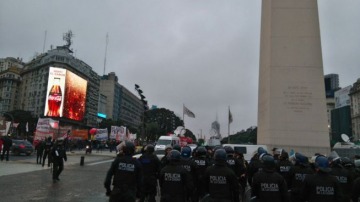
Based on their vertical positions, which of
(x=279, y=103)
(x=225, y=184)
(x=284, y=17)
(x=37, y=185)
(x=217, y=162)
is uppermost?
(x=284, y=17)

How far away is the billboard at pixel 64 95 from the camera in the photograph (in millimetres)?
58250

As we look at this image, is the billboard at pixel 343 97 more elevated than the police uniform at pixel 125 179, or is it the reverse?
the billboard at pixel 343 97

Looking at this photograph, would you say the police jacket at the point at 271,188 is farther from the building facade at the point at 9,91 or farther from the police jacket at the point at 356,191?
the building facade at the point at 9,91

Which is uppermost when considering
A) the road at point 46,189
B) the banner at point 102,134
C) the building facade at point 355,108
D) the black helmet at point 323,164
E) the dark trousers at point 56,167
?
the building facade at point 355,108

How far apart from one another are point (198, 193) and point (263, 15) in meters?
21.7

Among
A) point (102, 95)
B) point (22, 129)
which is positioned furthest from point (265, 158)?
point (102, 95)

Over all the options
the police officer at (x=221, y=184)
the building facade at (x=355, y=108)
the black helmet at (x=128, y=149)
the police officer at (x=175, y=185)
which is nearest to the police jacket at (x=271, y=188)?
the police officer at (x=221, y=184)

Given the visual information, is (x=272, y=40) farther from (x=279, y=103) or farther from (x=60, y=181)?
(x=60, y=181)

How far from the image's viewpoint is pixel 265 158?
17.9 feet

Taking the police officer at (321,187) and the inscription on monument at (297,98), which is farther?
the inscription on monument at (297,98)

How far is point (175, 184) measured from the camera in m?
6.02

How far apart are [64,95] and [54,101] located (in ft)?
13.1

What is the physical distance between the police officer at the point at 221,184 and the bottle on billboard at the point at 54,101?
185ft

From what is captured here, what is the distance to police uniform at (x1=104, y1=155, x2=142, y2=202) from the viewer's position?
6031 mm
